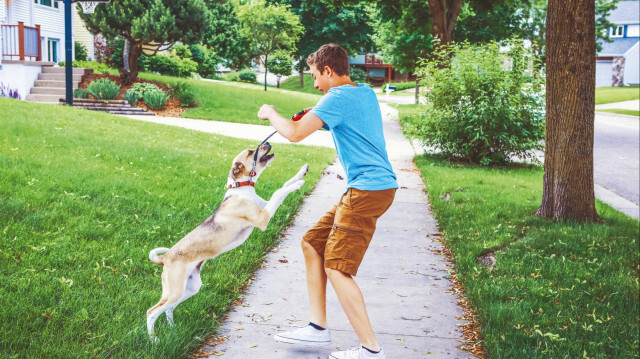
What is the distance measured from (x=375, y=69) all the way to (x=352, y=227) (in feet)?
212

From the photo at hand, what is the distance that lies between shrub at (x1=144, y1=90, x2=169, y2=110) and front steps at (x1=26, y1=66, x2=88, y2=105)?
2737mm

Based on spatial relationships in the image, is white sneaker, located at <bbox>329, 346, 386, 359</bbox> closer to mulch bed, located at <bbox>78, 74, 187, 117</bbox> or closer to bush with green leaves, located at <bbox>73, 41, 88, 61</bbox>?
mulch bed, located at <bbox>78, 74, 187, 117</bbox>

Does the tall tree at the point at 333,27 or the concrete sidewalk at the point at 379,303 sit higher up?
the tall tree at the point at 333,27

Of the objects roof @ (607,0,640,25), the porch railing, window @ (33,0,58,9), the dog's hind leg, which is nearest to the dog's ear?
the dog's hind leg

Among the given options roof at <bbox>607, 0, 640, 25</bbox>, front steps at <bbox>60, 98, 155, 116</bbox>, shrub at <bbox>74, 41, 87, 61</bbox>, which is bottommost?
front steps at <bbox>60, 98, 155, 116</bbox>

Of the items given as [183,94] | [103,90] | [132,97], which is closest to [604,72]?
[183,94]

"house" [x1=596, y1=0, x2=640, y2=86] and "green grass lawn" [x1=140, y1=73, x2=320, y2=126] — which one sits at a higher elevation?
"house" [x1=596, y1=0, x2=640, y2=86]

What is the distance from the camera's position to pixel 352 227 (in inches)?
139

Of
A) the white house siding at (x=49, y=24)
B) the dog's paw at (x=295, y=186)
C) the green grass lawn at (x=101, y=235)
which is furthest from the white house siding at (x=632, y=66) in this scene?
the dog's paw at (x=295, y=186)

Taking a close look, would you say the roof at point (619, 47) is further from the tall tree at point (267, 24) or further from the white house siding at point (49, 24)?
the white house siding at point (49, 24)

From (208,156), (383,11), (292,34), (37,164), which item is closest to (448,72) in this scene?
(208,156)

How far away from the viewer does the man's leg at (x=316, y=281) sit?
386 cm

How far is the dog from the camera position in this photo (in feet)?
11.0

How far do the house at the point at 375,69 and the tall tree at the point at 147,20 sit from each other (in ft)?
136
